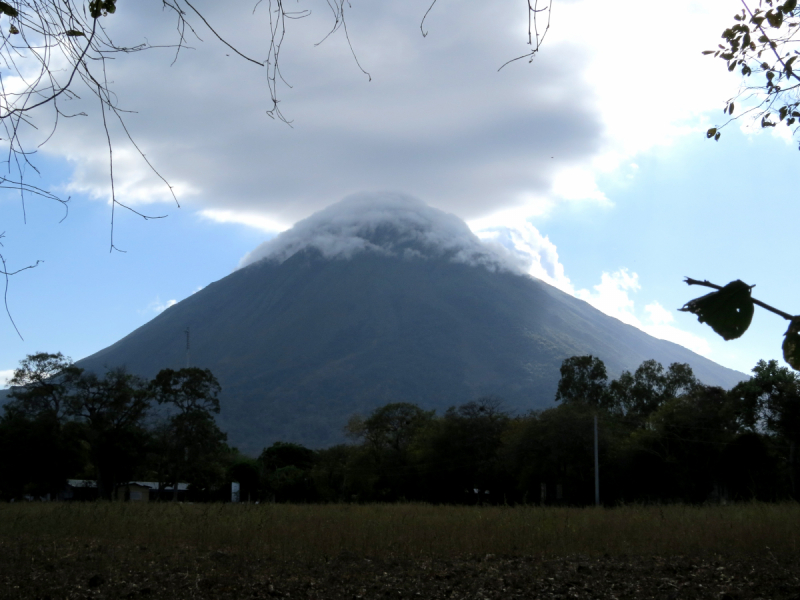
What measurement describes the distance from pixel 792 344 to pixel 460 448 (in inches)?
1497

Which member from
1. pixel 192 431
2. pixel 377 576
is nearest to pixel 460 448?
pixel 192 431

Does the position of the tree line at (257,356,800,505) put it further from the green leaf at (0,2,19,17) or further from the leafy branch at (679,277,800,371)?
the leafy branch at (679,277,800,371)

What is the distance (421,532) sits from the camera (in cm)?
1094

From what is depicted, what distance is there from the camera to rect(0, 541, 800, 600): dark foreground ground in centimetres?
Answer: 646

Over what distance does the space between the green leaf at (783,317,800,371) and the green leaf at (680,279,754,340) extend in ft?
0.89

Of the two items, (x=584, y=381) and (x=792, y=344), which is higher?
(x=584, y=381)

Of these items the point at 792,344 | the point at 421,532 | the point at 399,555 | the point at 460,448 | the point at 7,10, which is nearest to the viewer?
the point at 792,344

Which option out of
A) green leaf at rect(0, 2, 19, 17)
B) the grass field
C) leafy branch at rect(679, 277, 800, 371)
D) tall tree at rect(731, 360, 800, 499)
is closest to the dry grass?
the grass field

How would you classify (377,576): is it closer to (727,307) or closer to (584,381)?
(727,307)

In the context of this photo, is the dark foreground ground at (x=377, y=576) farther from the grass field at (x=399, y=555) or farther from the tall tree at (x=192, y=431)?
the tall tree at (x=192, y=431)

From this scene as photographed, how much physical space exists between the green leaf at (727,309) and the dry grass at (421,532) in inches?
316

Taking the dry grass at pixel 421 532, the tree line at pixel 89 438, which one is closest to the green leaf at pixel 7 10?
the dry grass at pixel 421 532

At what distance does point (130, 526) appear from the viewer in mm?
11672

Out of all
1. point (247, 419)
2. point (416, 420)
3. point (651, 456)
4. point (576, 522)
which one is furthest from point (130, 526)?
point (247, 419)
